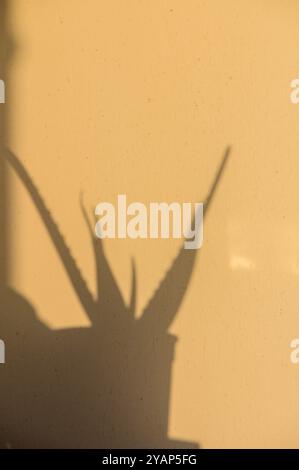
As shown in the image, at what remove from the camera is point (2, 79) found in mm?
1237

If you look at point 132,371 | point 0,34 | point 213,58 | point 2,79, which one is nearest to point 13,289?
point 132,371

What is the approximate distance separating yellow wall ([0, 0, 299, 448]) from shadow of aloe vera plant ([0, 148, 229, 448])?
0.03 m

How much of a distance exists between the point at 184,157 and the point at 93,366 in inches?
24.6

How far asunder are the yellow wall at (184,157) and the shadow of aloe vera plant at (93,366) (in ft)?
0.10

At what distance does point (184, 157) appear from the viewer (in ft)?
4.09

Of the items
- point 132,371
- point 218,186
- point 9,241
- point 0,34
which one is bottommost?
point 132,371

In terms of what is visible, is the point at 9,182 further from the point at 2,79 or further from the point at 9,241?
the point at 2,79

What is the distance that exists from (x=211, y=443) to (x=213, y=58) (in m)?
1.05

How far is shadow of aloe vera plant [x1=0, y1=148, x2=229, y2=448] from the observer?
1271 mm

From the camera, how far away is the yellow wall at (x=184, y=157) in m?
1.23

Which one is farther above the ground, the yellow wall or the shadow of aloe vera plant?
the yellow wall

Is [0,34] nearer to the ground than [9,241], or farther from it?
farther from it

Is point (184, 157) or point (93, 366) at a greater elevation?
point (184, 157)
